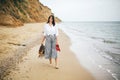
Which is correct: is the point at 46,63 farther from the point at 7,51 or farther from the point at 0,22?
the point at 0,22

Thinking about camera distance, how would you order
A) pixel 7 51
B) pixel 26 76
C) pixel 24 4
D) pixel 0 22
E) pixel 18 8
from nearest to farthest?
pixel 26 76, pixel 7 51, pixel 0 22, pixel 18 8, pixel 24 4

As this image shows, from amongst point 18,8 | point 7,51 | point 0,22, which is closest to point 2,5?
point 18,8

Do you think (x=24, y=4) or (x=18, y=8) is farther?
(x=24, y=4)

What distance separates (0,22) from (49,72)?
19.7m

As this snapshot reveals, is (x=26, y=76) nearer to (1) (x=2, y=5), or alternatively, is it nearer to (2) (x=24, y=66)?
(2) (x=24, y=66)

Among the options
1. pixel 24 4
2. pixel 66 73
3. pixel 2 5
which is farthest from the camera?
pixel 24 4

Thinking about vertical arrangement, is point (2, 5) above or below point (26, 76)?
above

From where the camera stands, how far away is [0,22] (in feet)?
79.0

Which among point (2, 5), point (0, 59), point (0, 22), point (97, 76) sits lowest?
point (97, 76)

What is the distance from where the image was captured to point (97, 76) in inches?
257

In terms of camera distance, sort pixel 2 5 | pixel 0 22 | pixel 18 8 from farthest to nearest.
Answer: pixel 18 8 → pixel 2 5 → pixel 0 22

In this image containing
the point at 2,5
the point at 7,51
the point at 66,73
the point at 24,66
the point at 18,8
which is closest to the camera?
the point at 66,73

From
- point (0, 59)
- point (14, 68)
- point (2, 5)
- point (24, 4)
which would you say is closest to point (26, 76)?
point (14, 68)

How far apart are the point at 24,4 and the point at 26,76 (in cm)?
5241
